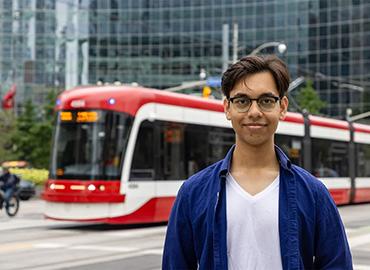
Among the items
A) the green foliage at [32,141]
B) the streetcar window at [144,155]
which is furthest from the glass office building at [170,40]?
the streetcar window at [144,155]

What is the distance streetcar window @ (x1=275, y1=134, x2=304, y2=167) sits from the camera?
75.7 ft

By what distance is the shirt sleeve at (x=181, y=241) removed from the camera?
2754mm

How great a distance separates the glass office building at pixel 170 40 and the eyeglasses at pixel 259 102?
7421cm

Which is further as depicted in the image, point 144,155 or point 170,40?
point 170,40

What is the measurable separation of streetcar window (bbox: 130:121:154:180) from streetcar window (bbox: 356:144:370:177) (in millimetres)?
13051

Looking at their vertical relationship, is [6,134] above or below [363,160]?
below

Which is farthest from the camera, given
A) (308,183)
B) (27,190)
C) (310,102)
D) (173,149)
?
(310,102)

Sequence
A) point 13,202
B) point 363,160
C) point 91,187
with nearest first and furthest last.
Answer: point 91,187 → point 13,202 → point 363,160

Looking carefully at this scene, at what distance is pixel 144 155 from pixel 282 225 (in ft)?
47.6

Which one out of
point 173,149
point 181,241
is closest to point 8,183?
point 173,149

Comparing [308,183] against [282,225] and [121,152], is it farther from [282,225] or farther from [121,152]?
[121,152]

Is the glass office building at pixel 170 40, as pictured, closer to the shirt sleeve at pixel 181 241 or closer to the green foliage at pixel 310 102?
the green foliage at pixel 310 102

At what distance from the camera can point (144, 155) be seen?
1706 cm

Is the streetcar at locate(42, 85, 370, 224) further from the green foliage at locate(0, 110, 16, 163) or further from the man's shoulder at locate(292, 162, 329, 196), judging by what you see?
the green foliage at locate(0, 110, 16, 163)
